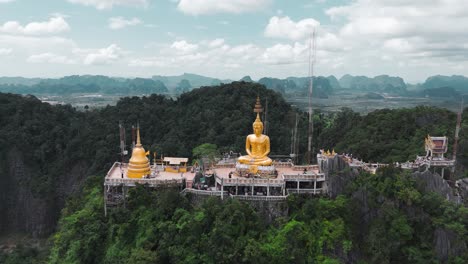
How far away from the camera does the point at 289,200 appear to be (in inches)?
985

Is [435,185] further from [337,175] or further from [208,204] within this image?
[208,204]

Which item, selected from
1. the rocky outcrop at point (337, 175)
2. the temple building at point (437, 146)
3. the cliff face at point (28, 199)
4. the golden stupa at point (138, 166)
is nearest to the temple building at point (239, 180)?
the golden stupa at point (138, 166)

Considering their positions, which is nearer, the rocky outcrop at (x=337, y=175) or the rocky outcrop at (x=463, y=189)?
the rocky outcrop at (x=337, y=175)

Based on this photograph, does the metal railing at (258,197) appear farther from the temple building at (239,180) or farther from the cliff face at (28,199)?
the cliff face at (28,199)

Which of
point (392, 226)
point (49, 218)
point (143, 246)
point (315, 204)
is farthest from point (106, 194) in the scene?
point (49, 218)

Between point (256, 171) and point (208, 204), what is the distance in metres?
4.56

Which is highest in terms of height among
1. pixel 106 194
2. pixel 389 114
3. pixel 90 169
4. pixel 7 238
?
pixel 389 114

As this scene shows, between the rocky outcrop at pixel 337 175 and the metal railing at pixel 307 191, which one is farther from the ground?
the rocky outcrop at pixel 337 175

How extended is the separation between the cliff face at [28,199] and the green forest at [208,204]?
14 centimetres

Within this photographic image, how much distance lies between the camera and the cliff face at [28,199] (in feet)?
164

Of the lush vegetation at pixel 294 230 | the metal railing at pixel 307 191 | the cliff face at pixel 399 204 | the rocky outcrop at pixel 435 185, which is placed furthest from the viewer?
the metal railing at pixel 307 191

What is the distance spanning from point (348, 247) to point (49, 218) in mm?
41286

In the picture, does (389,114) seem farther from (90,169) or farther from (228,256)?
(90,169)

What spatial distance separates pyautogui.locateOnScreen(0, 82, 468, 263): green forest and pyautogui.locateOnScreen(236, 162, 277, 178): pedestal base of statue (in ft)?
9.28
